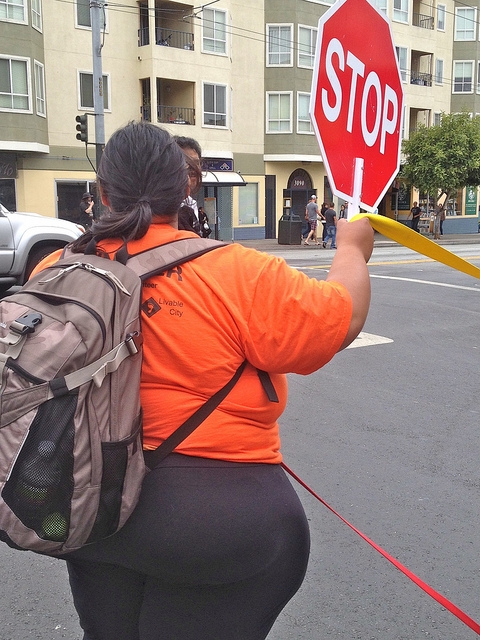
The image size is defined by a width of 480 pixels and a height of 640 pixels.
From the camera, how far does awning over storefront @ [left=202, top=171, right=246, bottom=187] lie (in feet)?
93.2

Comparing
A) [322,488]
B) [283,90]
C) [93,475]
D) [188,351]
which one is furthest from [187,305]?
[283,90]

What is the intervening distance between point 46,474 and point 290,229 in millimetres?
26658

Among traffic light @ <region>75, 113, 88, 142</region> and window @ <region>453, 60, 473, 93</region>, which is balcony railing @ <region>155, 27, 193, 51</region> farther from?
window @ <region>453, 60, 473, 93</region>

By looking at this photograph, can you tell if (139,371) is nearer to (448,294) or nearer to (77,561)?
(77,561)

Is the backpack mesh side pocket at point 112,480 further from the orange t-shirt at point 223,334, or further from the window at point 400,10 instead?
the window at point 400,10

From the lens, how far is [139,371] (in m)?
1.52

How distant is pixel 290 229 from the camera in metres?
27.7

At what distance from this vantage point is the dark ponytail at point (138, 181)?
1.65 meters

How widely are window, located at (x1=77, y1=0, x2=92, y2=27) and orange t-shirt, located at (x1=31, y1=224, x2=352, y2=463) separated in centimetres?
2817

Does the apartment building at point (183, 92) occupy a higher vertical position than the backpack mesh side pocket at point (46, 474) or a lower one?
higher

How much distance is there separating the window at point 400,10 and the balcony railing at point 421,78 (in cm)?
302

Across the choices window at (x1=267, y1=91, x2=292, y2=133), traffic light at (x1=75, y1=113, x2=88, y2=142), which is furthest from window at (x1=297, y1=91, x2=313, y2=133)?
traffic light at (x1=75, y1=113, x2=88, y2=142)

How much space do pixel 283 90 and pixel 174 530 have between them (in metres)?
32.8

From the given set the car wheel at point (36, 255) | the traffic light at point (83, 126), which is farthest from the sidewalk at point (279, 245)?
the car wheel at point (36, 255)
